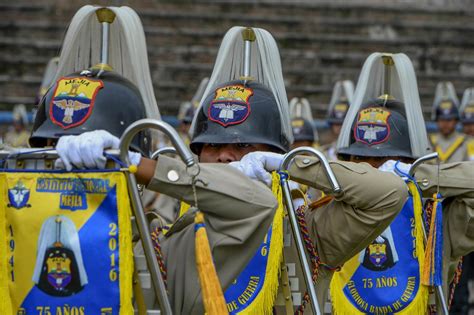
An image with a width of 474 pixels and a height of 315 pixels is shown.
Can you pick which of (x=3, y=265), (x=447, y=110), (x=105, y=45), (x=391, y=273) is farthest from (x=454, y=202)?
(x=447, y=110)

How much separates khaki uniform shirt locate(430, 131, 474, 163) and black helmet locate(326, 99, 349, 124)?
3.75ft

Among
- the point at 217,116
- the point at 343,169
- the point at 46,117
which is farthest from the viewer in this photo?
the point at 217,116

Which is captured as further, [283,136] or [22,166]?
[283,136]

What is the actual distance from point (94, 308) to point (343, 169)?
149cm

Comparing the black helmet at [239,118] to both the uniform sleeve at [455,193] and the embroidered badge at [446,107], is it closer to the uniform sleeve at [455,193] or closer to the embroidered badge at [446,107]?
the uniform sleeve at [455,193]

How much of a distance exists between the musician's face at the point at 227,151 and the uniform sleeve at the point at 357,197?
1.22 ft

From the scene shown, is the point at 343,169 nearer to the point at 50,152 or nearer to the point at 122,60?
the point at 122,60

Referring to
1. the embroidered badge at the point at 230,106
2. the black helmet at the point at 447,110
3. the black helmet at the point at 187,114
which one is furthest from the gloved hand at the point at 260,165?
the black helmet at the point at 447,110

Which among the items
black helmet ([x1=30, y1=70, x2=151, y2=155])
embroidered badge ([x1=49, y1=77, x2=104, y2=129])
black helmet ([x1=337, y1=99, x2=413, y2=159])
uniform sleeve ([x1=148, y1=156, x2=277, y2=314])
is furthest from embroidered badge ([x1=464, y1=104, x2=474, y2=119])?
uniform sleeve ([x1=148, y1=156, x2=277, y2=314])

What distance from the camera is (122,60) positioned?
516 centimetres

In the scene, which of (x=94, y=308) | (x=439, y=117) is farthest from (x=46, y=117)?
(x=439, y=117)

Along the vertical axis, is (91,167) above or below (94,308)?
above

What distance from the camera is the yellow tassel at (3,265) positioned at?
12.9 feet

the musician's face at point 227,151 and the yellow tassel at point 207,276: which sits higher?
the musician's face at point 227,151
